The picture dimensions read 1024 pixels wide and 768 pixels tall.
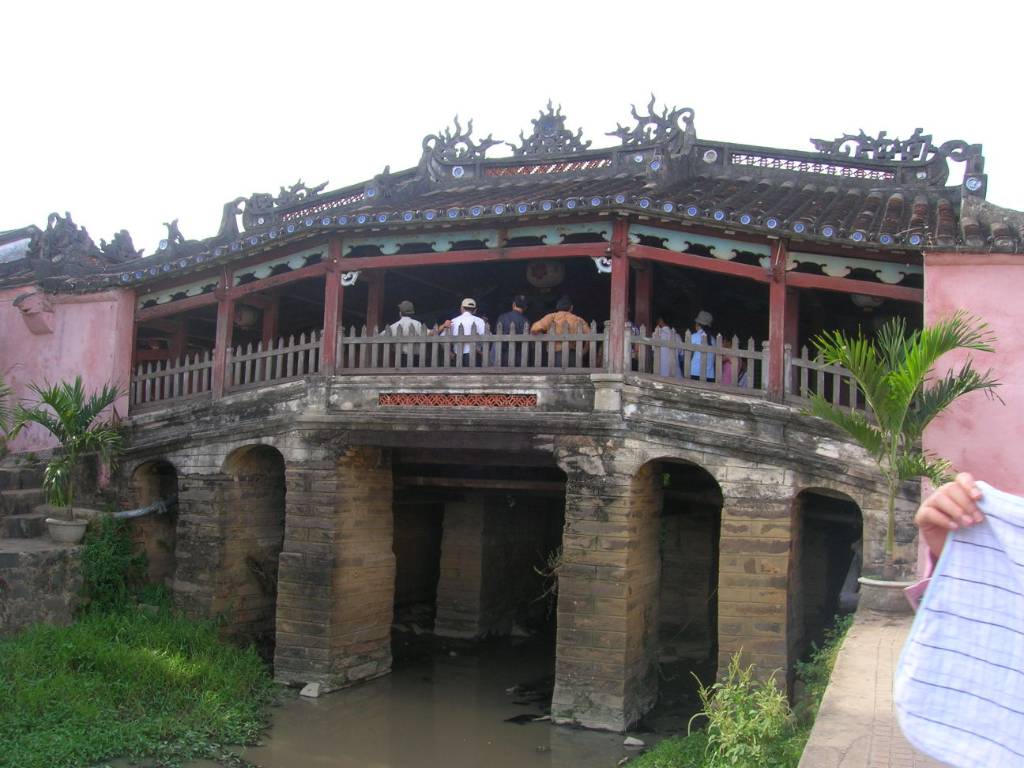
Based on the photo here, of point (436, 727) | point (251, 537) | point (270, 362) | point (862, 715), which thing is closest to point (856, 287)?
point (862, 715)

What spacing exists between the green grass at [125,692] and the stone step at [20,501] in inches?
86.0

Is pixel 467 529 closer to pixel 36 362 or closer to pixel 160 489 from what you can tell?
pixel 160 489

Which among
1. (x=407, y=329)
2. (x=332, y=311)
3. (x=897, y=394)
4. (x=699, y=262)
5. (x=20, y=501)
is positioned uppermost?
(x=699, y=262)

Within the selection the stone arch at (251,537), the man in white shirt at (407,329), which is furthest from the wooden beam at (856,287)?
the stone arch at (251,537)

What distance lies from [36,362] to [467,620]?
25.7 ft

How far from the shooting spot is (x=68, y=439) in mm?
12133

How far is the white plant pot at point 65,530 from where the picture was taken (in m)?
11.8

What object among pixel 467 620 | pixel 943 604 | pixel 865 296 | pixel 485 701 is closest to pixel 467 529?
pixel 467 620

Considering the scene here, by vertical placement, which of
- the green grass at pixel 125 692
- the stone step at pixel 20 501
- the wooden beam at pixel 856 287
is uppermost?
the wooden beam at pixel 856 287

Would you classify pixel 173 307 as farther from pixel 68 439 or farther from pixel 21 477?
pixel 21 477

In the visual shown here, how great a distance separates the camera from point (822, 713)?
17.3ft

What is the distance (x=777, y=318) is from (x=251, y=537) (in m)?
7.48

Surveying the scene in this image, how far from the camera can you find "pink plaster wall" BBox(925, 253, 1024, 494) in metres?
8.54

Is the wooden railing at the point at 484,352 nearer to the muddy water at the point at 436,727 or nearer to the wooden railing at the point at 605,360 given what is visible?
the wooden railing at the point at 605,360
